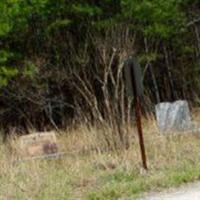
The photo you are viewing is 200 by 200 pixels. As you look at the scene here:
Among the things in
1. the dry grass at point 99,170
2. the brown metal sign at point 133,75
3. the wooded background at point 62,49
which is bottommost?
the dry grass at point 99,170

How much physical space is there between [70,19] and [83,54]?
1364 mm

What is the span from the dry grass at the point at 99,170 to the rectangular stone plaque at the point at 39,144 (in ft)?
0.85

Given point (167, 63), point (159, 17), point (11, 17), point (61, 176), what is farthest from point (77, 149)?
point (167, 63)

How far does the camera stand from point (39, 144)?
15.1m

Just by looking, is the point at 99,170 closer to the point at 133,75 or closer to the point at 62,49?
the point at 133,75

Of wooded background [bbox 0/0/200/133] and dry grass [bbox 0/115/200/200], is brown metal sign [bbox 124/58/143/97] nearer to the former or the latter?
dry grass [bbox 0/115/200/200]

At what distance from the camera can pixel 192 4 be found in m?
22.2

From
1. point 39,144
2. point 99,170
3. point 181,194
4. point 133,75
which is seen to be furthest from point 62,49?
point 181,194

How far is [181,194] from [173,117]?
6616mm

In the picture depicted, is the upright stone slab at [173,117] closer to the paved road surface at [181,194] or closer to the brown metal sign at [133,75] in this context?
the brown metal sign at [133,75]

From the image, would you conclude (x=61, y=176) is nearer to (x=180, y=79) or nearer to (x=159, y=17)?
(x=159, y=17)

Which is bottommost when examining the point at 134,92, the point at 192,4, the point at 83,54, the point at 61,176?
the point at 61,176

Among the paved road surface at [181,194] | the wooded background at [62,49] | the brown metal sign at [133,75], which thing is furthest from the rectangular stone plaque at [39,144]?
the paved road surface at [181,194]

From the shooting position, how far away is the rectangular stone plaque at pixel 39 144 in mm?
14961
